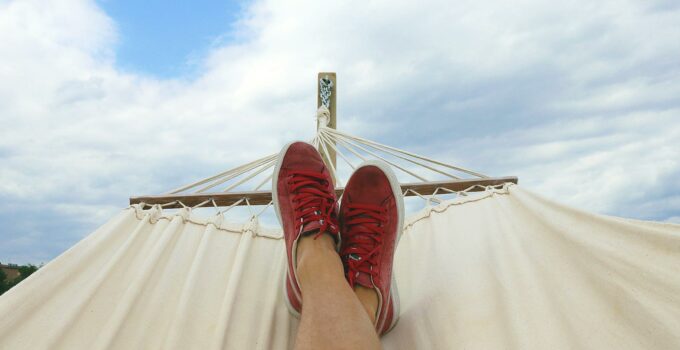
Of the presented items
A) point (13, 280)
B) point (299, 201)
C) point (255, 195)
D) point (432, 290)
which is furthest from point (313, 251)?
point (13, 280)

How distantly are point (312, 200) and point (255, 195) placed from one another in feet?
2.28

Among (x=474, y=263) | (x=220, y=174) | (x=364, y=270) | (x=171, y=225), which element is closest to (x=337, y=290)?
(x=364, y=270)

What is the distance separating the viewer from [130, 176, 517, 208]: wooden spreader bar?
1576 millimetres

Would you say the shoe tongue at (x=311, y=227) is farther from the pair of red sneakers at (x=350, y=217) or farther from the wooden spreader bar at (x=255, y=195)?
the wooden spreader bar at (x=255, y=195)

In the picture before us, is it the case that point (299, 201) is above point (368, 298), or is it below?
above

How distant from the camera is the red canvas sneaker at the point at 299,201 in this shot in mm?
906

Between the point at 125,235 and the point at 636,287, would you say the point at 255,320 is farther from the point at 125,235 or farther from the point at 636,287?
the point at 636,287

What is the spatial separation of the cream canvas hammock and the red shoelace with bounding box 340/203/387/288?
0.15m

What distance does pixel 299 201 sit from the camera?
1.02m

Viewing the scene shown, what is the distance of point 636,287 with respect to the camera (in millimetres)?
796

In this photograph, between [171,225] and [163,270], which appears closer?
[163,270]

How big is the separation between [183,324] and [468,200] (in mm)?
921

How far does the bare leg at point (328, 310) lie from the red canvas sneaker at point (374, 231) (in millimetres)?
65

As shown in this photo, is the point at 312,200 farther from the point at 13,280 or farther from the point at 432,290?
the point at 13,280
